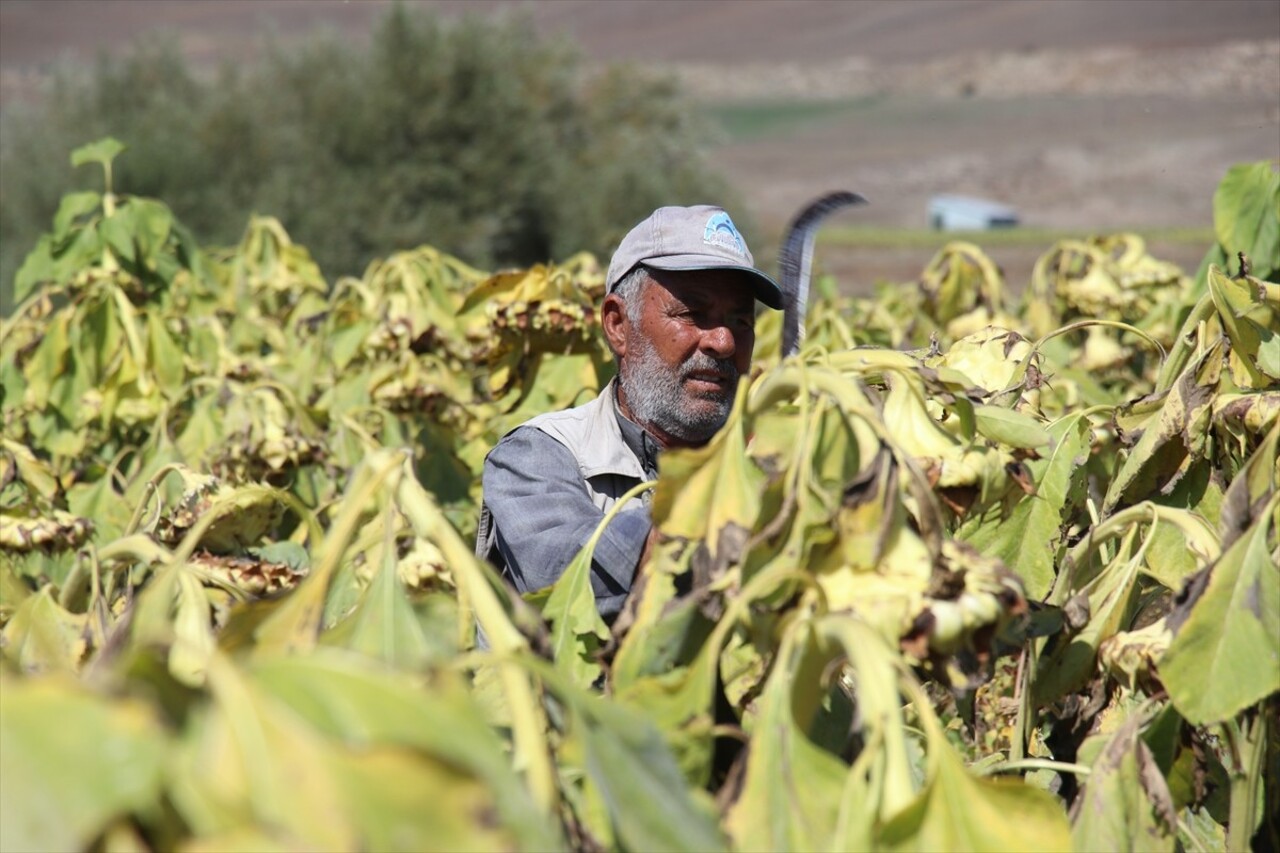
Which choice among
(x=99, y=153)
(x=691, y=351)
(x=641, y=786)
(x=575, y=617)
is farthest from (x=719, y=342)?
(x=99, y=153)

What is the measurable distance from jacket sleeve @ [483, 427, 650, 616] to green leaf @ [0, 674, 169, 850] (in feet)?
3.48

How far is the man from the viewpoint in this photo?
95.3 inches

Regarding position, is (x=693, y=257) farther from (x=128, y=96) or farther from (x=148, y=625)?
(x=128, y=96)

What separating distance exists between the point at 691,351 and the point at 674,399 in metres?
0.08

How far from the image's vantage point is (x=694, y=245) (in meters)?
2.46

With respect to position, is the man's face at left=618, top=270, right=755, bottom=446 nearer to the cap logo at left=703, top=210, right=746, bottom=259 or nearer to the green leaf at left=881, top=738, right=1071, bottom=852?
the cap logo at left=703, top=210, right=746, bottom=259

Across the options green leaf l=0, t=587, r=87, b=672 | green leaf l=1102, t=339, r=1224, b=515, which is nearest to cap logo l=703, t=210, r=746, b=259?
green leaf l=1102, t=339, r=1224, b=515

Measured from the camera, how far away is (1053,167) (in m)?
33.3

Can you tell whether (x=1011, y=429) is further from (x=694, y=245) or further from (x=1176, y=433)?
(x=694, y=245)

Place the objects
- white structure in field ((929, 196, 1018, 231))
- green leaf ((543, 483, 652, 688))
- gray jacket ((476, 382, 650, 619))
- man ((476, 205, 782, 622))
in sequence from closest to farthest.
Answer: green leaf ((543, 483, 652, 688)) < gray jacket ((476, 382, 650, 619)) < man ((476, 205, 782, 622)) < white structure in field ((929, 196, 1018, 231))

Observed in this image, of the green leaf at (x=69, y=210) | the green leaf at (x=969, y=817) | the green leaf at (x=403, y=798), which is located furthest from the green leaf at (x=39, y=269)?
the green leaf at (x=403, y=798)

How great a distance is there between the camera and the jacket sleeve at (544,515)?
1.89m

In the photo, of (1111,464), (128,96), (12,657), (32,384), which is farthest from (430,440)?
(128,96)

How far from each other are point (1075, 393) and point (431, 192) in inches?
416
